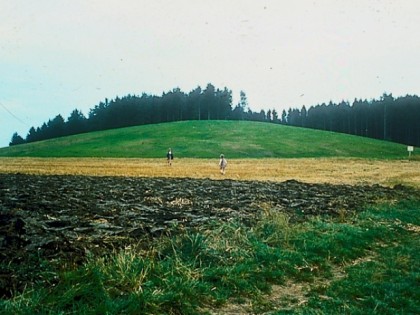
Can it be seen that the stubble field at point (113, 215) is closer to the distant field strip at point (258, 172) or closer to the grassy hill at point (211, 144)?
the distant field strip at point (258, 172)

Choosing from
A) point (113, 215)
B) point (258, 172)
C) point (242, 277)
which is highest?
point (258, 172)

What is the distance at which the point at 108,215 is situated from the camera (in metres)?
12.4

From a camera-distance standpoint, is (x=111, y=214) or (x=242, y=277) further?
(x=111, y=214)

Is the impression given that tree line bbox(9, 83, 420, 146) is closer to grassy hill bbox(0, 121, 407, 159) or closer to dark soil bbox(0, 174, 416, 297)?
grassy hill bbox(0, 121, 407, 159)

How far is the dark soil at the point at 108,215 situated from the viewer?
25.0 feet

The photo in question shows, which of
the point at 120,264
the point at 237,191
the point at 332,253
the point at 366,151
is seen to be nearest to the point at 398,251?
the point at 332,253

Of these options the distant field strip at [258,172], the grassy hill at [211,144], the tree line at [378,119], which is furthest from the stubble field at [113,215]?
the tree line at [378,119]

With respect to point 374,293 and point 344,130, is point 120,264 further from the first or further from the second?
point 344,130

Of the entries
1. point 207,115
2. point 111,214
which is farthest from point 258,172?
point 207,115

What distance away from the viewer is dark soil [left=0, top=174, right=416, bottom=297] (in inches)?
299

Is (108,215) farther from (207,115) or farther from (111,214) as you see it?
(207,115)

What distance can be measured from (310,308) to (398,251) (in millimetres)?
4822

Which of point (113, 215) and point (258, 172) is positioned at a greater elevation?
point (258, 172)

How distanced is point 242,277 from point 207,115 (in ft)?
465
